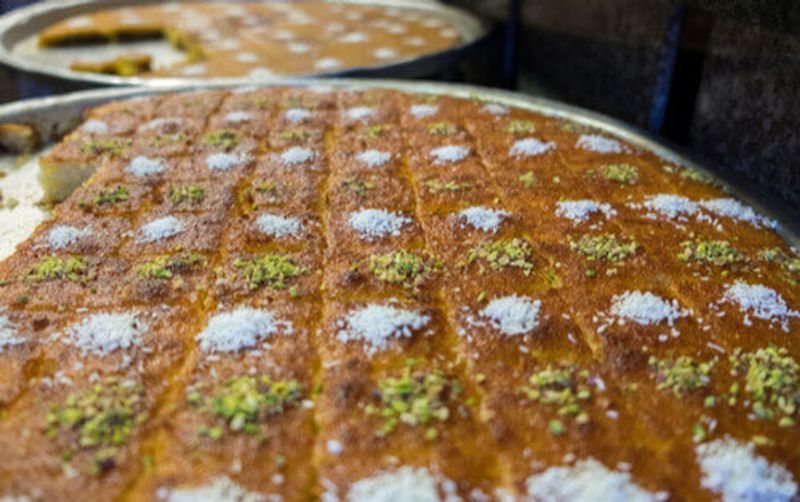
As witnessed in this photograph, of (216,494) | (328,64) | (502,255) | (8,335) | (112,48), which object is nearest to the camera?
(216,494)

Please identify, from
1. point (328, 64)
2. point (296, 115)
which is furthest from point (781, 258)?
point (328, 64)

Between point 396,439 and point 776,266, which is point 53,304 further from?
point 776,266

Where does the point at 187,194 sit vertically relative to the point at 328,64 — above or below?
above

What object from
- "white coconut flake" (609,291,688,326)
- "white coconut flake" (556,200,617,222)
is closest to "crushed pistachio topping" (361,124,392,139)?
"white coconut flake" (556,200,617,222)

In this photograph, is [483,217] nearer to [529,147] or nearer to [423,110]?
[529,147]

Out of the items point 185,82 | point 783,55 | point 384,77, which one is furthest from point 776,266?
point 185,82

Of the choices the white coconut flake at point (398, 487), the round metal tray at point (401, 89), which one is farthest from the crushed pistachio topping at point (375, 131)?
the white coconut flake at point (398, 487)
